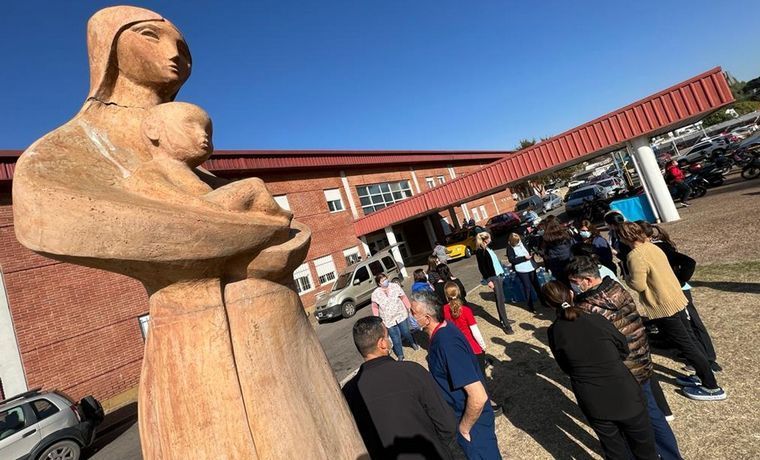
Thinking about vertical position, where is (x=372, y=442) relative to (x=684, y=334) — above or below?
above

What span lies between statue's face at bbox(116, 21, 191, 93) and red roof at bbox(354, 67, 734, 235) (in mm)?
12898

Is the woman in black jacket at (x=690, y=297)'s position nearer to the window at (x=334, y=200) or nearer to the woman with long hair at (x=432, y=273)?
the woman with long hair at (x=432, y=273)

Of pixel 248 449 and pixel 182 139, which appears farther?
pixel 182 139

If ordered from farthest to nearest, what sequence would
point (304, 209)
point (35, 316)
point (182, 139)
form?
1. point (304, 209)
2. point (35, 316)
3. point (182, 139)

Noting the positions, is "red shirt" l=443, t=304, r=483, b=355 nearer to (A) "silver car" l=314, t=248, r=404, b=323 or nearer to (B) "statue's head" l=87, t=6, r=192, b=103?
(B) "statue's head" l=87, t=6, r=192, b=103

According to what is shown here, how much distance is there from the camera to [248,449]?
4.51 ft

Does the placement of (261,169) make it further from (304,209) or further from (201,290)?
(201,290)

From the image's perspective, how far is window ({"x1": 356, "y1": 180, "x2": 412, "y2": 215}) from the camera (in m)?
21.2

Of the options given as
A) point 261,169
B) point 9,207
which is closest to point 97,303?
point 9,207

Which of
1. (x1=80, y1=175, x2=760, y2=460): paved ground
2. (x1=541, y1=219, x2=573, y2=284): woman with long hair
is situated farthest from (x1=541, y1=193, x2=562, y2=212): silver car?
(x1=541, y1=219, x2=573, y2=284): woman with long hair

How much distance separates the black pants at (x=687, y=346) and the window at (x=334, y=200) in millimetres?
16701

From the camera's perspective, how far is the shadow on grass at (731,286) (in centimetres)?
513

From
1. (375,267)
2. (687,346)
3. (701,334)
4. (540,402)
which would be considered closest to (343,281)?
(375,267)

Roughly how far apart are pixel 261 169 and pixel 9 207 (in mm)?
8288
